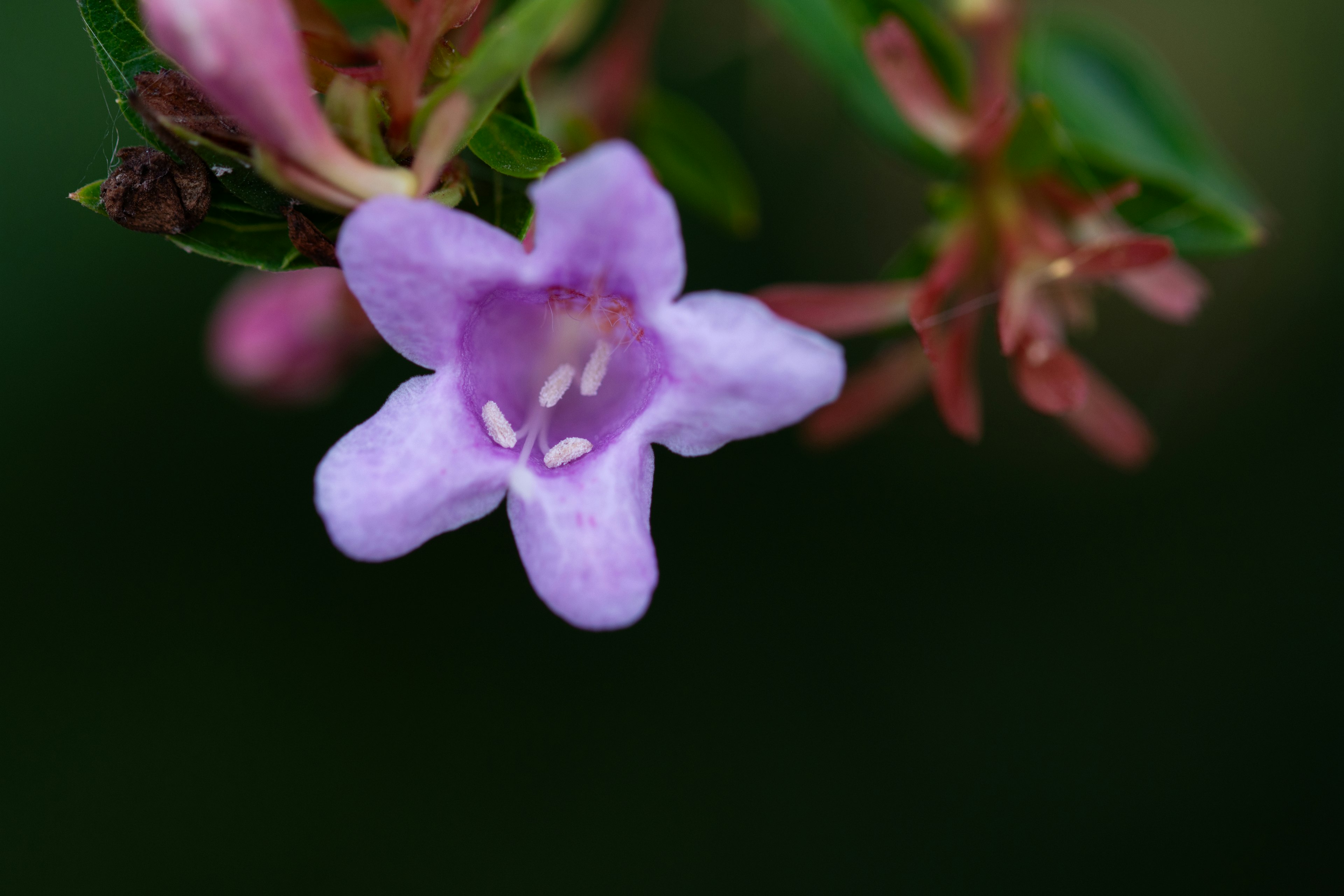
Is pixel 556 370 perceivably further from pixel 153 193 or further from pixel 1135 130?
pixel 1135 130

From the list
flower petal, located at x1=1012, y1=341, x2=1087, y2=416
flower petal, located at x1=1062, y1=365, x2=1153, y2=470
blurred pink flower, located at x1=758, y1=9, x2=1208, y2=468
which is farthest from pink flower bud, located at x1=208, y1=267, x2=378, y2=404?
flower petal, located at x1=1062, y1=365, x2=1153, y2=470

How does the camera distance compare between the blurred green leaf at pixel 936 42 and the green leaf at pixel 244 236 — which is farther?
the blurred green leaf at pixel 936 42

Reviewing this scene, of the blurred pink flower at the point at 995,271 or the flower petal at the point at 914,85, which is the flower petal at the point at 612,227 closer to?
the blurred pink flower at the point at 995,271

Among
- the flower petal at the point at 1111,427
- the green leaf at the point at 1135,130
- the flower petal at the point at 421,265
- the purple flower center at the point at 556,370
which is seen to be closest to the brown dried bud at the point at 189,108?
the flower petal at the point at 421,265

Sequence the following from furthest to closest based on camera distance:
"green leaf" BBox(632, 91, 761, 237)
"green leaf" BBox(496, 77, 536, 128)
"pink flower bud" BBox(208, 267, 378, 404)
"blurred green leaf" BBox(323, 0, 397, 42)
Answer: "pink flower bud" BBox(208, 267, 378, 404) < "green leaf" BBox(632, 91, 761, 237) < "blurred green leaf" BBox(323, 0, 397, 42) < "green leaf" BBox(496, 77, 536, 128)

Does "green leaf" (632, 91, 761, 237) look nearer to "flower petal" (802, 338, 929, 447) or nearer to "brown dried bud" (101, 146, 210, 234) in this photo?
"flower petal" (802, 338, 929, 447)

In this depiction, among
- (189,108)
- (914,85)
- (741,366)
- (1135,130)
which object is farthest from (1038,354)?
(189,108)
